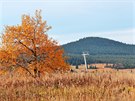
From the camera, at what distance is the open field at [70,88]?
387 inches

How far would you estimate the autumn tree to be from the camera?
1237 inches

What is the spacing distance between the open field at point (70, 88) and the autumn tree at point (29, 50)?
1781 centimetres

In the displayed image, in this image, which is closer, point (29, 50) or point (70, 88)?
point (70, 88)

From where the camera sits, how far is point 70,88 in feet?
36.2

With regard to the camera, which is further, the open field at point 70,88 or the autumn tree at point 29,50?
the autumn tree at point 29,50

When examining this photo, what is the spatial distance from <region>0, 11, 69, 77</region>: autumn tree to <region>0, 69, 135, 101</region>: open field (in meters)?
17.8

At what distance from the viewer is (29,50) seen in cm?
3238

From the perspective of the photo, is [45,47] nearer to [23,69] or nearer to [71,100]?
[23,69]

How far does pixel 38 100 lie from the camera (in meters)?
9.73

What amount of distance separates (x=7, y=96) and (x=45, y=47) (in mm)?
22508

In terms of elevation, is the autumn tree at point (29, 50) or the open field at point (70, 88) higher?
the autumn tree at point (29, 50)

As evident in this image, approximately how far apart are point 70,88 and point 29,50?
853 inches

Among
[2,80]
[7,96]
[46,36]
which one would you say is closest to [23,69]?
[46,36]

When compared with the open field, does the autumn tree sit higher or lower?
higher
